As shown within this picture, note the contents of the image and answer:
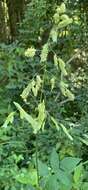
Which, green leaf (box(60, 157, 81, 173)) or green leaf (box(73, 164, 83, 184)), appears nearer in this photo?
green leaf (box(60, 157, 81, 173))

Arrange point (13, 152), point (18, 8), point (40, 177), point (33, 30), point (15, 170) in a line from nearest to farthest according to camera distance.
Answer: point (40, 177), point (15, 170), point (13, 152), point (33, 30), point (18, 8)

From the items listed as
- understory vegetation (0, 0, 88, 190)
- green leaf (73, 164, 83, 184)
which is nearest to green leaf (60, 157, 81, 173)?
understory vegetation (0, 0, 88, 190)

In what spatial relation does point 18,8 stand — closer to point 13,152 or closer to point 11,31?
point 11,31

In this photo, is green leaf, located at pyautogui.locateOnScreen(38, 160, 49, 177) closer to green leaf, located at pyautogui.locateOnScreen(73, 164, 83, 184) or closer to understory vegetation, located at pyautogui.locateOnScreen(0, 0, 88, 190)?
understory vegetation, located at pyautogui.locateOnScreen(0, 0, 88, 190)

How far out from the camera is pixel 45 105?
403cm

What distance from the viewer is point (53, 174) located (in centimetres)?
202

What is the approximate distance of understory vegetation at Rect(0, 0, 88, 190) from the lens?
2352mm

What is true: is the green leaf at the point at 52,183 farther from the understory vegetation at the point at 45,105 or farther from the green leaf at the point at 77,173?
the green leaf at the point at 77,173

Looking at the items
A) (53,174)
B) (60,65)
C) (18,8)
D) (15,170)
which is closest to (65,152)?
(15,170)

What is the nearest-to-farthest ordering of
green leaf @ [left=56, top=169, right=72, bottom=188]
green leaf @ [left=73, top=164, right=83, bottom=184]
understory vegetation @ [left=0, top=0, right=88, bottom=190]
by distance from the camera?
green leaf @ [left=56, top=169, right=72, bottom=188] → green leaf @ [left=73, top=164, right=83, bottom=184] → understory vegetation @ [left=0, top=0, right=88, bottom=190]

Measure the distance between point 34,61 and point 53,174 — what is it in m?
2.53

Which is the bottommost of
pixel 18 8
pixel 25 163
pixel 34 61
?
pixel 25 163

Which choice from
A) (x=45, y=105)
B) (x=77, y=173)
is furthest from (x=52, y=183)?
(x=45, y=105)

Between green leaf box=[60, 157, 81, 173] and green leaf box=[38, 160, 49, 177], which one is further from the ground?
green leaf box=[60, 157, 81, 173]
